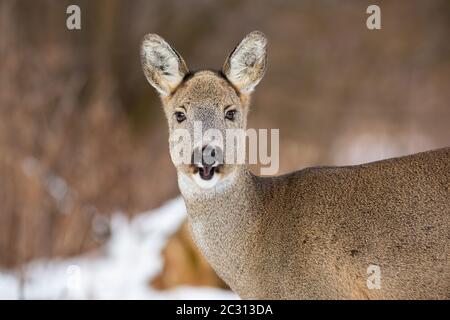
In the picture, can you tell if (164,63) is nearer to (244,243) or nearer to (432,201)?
(244,243)

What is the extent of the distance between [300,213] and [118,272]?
5.38m

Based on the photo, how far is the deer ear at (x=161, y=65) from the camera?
21.5 ft

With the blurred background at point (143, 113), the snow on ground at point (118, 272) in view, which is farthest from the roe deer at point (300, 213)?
the blurred background at point (143, 113)

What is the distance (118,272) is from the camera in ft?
36.8

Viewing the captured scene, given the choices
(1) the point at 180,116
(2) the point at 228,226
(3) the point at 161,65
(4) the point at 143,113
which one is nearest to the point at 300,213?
(2) the point at 228,226

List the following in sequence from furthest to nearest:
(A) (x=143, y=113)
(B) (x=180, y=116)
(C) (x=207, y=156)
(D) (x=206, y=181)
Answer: (A) (x=143, y=113)
(B) (x=180, y=116)
(D) (x=206, y=181)
(C) (x=207, y=156)

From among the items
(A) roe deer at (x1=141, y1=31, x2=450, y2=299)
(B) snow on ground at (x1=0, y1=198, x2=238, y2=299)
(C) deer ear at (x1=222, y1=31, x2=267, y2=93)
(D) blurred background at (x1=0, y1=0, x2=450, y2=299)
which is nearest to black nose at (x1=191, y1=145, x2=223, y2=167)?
(A) roe deer at (x1=141, y1=31, x2=450, y2=299)

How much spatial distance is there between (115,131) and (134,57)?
18.7ft

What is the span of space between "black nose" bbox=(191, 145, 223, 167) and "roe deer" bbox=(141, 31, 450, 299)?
0.02m

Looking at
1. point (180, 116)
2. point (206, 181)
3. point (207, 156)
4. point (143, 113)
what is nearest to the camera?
point (207, 156)

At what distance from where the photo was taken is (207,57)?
746 inches

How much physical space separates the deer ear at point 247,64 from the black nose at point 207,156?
0.79 m

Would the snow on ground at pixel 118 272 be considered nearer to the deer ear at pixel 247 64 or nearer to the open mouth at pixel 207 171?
the deer ear at pixel 247 64

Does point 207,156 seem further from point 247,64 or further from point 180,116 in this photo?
point 247,64
